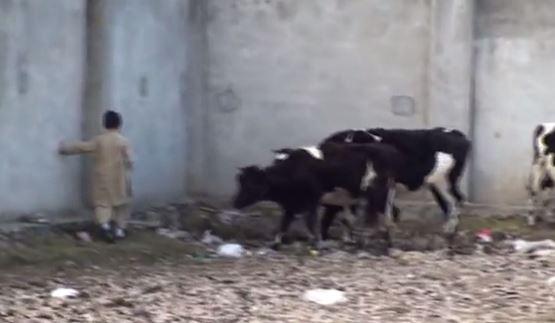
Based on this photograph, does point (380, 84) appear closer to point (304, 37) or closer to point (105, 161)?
point (304, 37)

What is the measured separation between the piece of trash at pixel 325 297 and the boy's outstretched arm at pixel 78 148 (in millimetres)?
3992

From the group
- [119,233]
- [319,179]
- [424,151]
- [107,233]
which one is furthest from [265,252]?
[424,151]

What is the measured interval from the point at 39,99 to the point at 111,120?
826mm

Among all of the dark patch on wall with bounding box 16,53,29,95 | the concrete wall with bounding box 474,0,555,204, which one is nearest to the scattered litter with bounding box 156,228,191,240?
the dark patch on wall with bounding box 16,53,29,95

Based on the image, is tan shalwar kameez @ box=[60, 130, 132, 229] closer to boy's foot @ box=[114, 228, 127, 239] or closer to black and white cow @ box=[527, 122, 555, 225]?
boy's foot @ box=[114, 228, 127, 239]

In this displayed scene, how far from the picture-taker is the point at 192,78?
64.0ft

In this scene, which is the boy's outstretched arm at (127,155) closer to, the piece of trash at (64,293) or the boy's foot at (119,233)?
the boy's foot at (119,233)

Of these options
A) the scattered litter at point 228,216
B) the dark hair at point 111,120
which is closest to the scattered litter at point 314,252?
the scattered litter at point 228,216

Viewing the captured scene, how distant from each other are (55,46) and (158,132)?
8.59 feet

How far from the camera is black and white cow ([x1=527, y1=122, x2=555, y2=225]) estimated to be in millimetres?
18172

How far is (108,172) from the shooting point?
15945 mm

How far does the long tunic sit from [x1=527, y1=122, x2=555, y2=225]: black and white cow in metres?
5.31

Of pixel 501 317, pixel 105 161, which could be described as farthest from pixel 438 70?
pixel 501 317

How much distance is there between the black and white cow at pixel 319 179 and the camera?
16.2 m
